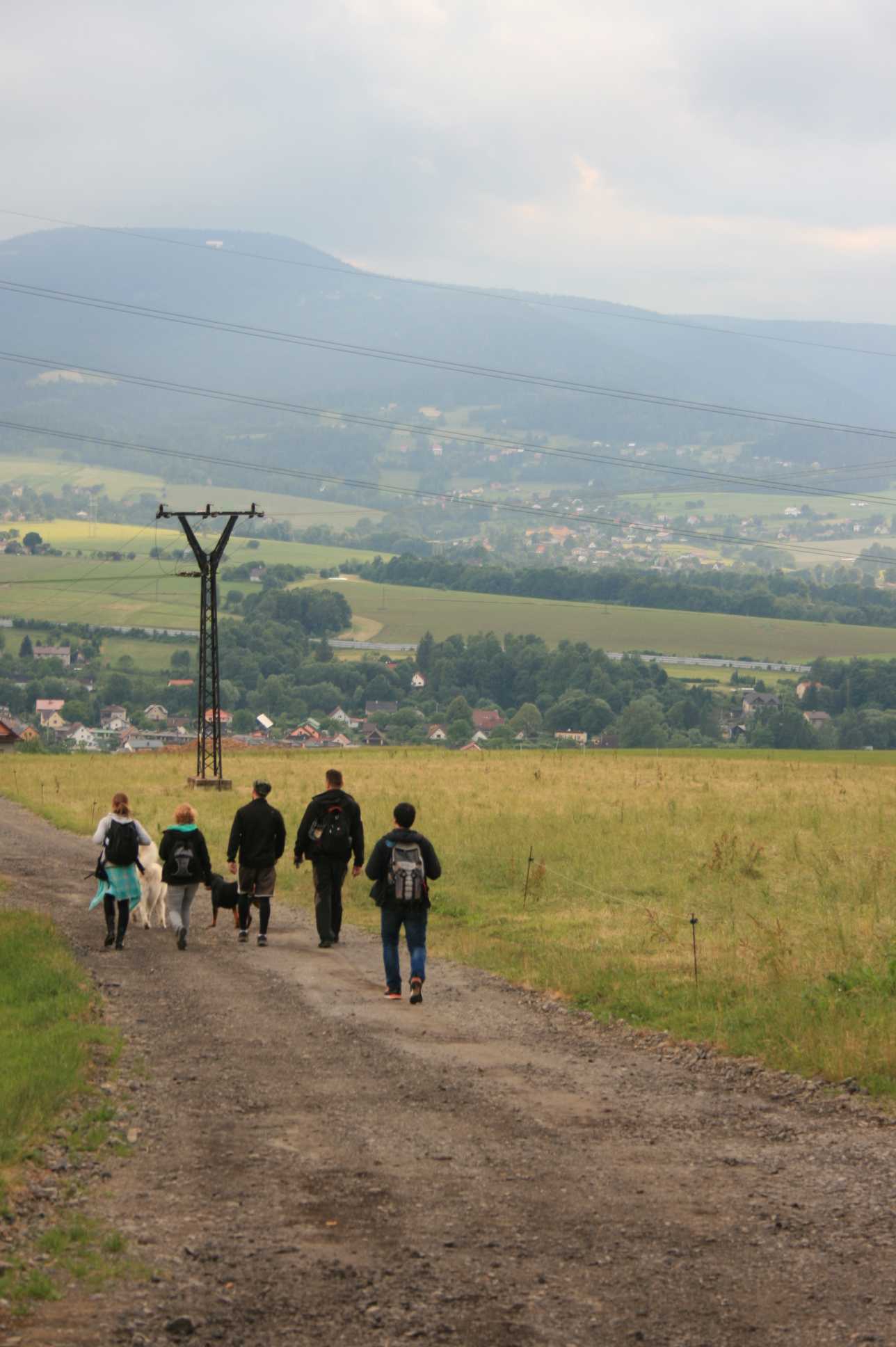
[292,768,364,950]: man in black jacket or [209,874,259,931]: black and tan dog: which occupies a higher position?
[292,768,364,950]: man in black jacket

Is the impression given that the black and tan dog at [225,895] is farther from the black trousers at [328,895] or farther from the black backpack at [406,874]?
the black backpack at [406,874]

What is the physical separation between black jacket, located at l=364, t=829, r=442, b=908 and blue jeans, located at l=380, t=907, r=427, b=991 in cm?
11

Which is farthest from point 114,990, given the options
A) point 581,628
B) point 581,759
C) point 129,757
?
point 581,628

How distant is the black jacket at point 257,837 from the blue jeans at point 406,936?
3.38m

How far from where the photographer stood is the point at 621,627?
162250mm

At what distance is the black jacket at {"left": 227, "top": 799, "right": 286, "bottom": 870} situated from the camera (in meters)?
14.5

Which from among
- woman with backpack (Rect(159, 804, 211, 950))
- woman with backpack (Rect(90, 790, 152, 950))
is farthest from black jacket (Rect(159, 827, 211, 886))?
woman with backpack (Rect(90, 790, 152, 950))

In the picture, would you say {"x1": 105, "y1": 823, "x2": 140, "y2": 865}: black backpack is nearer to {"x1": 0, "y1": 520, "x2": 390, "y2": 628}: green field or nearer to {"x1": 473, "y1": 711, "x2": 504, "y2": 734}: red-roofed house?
Result: {"x1": 473, "y1": 711, "x2": 504, "y2": 734}: red-roofed house

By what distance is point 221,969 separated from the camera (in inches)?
511

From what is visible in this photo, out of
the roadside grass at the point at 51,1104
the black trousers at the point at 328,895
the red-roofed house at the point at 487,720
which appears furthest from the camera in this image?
the red-roofed house at the point at 487,720

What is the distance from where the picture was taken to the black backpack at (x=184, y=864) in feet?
46.5

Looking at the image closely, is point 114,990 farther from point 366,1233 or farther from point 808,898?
point 808,898

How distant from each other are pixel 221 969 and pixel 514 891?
564 centimetres

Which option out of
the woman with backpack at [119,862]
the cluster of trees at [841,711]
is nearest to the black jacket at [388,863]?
the woman with backpack at [119,862]
